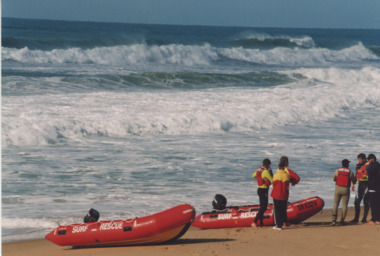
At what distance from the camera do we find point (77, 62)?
127 ft

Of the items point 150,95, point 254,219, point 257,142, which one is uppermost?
point 150,95

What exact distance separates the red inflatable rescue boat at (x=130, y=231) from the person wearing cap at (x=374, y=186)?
10.9 ft

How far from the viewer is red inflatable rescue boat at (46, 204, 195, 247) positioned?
27.1 feet

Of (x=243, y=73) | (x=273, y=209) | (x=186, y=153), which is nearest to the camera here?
(x=273, y=209)

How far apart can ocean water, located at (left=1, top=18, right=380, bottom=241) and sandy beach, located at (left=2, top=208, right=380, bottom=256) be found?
3.31ft

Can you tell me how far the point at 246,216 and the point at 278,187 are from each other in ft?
2.48

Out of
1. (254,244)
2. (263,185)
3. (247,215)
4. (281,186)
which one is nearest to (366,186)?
(281,186)

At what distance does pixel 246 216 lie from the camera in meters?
9.88

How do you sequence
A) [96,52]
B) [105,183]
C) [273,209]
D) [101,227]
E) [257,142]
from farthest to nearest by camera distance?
[96,52] → [257,142] → [105,183] → [273,209] → [101,227]

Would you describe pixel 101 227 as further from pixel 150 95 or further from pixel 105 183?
pixel 150 95

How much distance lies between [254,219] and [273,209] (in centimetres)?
33

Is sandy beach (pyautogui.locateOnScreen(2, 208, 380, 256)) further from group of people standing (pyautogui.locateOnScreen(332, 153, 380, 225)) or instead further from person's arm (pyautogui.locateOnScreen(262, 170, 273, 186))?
person's arm (pyautogui.locateOnScreen(262, 170, 273, 186))

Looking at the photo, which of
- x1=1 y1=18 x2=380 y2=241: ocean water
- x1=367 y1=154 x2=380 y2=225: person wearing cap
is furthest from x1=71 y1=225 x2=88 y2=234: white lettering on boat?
x1=367 y1=154 x2=380 y2=225: person wearing cap

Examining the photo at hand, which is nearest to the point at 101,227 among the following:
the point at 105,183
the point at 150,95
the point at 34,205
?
the point at 34,205
